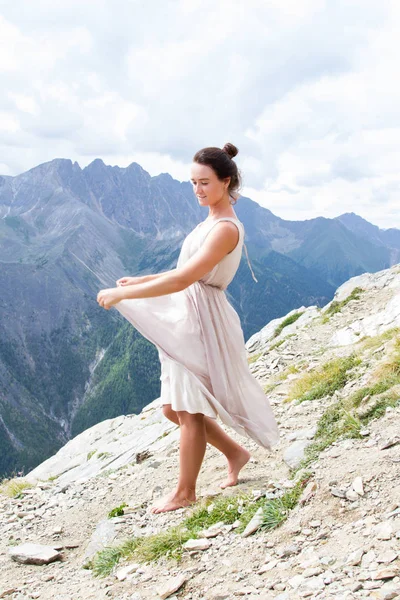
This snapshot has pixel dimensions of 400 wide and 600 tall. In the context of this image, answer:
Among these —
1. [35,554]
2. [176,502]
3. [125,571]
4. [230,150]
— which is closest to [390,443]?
[176,502]

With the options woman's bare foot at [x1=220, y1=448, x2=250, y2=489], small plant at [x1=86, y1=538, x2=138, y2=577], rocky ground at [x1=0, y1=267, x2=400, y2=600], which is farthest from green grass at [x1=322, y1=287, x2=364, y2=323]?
small plant at [x1=86, y1=538, x2=138, y2=577]

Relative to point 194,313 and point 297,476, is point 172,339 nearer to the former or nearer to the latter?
point 194,313

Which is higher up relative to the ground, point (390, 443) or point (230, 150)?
point (230, 150)

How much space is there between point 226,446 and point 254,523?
1741mm

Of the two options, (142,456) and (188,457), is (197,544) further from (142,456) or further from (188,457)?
(142,456)

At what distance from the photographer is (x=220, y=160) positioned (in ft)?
19.1

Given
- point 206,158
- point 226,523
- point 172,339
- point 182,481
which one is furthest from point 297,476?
point 206,158

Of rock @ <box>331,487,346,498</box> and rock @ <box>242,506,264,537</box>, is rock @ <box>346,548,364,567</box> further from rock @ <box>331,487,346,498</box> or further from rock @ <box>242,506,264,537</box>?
rock @ <box>242,506,264,537</box>

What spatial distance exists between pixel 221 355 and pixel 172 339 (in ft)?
2.11

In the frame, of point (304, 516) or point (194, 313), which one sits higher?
point (194, 313)

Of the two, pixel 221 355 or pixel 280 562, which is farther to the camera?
pixel 221 355

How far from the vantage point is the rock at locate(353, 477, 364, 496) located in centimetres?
452

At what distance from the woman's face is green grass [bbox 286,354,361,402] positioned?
4.89 meters

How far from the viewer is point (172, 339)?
6.03 metres
